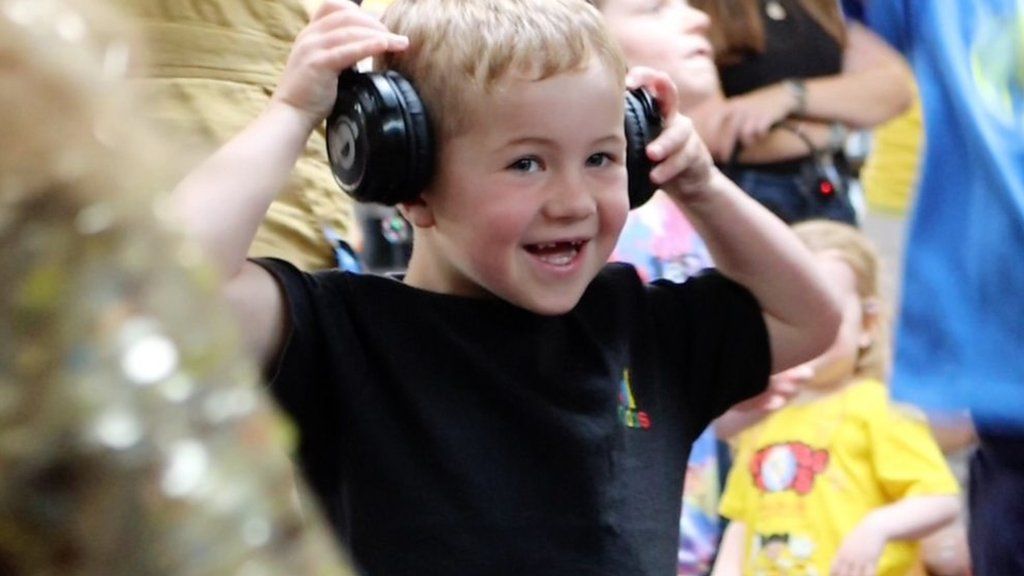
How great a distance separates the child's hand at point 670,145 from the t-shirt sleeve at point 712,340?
0.45 feet

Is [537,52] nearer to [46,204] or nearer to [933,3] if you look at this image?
[933,3]

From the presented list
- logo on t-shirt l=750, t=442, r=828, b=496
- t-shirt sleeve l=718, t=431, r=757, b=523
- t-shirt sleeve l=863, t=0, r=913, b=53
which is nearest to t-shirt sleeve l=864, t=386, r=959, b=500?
logo on t-shirt l=750, t=442, r=828, b=496

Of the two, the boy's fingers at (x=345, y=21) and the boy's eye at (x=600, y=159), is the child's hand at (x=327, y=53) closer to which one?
the boy's fingers at (x=345, y=21)

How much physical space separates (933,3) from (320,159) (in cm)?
74

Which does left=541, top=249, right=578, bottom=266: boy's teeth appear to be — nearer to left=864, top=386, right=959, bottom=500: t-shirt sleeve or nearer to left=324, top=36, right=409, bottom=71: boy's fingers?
left=324, top=36, right=409, bottom=71: boy's fingers

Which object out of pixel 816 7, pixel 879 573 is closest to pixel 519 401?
pixel 879 573

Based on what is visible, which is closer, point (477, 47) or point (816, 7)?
point (477, 47)

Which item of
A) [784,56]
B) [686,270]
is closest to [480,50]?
[686,270]

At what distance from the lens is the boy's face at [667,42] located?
8.80ft

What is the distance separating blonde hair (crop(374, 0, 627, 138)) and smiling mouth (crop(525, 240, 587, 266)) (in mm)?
→ 142

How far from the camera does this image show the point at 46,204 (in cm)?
37

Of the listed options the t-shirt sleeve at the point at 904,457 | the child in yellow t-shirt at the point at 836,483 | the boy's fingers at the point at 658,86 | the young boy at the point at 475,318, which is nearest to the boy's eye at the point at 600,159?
the young boy at the point at 475,318

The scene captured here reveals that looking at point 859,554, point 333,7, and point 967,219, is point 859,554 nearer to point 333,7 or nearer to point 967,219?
point 967,219

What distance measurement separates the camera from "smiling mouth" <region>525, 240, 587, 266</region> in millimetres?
1602
